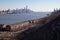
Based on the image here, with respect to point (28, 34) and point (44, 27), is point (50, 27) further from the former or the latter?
point (28, 34)

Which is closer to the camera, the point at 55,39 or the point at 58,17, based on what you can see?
the point at 55,39

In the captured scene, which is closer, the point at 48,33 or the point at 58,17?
the point at 48,33

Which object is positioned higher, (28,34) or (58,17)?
(58,17)

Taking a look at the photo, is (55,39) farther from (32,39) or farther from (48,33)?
(32,39)

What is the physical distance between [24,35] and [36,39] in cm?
34

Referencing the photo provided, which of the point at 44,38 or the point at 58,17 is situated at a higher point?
the point at 58,17

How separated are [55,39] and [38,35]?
384 millimetres

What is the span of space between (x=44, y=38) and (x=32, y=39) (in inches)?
11.1

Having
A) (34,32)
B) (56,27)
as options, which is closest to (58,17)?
(56,27)

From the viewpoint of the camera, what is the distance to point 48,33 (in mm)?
4168

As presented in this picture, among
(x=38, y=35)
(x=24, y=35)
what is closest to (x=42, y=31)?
(x=38, y=35)

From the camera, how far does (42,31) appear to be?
4.27 meters

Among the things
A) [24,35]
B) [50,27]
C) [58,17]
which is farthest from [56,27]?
[24,35]

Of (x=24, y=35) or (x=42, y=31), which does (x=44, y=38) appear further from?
(x=24, y=35)
